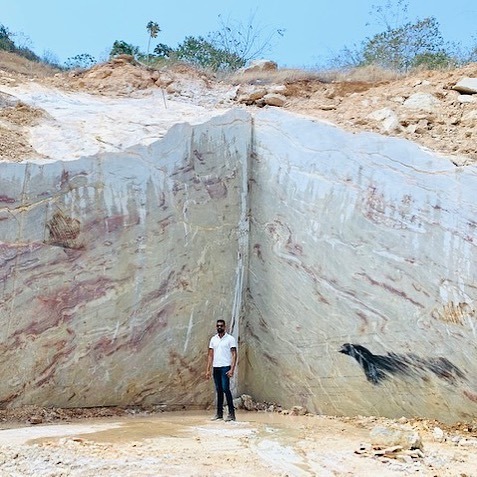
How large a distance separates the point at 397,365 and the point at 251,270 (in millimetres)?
2142

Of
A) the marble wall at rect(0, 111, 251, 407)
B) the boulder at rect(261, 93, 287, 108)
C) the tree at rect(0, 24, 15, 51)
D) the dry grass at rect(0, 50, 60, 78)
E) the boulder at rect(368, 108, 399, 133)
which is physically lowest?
the marble wall at rect(0, 111, 251, 407)

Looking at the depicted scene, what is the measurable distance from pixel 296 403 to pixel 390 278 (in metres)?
1.74

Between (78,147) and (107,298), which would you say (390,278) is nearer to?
(107,298)

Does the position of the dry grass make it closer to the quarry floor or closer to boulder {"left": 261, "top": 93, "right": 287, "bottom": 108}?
boulder {"left": 261, "top": 93, "right": 287, "bottom": 108}

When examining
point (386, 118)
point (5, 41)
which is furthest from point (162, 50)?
point (386, 118)

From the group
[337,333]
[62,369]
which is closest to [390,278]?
[337,333]

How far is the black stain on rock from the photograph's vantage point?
6.58m

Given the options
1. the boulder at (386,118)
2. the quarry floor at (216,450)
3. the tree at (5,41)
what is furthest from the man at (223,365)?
the tree at (5,41)

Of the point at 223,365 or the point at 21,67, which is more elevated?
the point at 21,67

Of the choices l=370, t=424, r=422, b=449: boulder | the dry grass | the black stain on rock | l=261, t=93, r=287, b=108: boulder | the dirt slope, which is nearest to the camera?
l=370, t=424, r=422, b=449: boulder

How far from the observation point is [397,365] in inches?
272

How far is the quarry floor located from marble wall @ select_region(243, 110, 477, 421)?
18.3 inches

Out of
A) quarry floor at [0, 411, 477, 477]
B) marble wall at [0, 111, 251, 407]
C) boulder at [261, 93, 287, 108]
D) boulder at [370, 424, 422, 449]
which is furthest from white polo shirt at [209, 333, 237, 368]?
boulder at [261, 93, 287, 108]

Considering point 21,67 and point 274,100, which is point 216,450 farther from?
point 21,67
